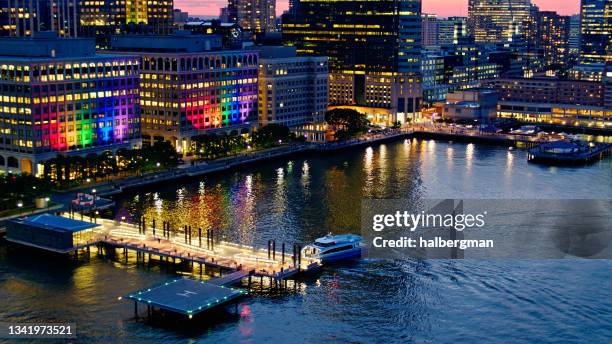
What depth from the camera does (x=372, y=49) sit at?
509 ft

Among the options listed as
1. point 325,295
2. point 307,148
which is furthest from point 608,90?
point 325,295

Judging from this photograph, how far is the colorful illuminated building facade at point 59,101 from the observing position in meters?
91.6

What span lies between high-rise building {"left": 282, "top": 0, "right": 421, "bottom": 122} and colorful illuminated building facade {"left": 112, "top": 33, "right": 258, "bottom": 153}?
38.7m

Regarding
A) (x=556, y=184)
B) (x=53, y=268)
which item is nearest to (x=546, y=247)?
(x=556, y=184)

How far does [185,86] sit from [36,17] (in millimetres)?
92883

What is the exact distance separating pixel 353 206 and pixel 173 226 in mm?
18627

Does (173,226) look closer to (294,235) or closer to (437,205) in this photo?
(294,235)

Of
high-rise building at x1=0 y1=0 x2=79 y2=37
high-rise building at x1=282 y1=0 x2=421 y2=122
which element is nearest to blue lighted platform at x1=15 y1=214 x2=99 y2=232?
high-rise building at x1=282 y1=0 x2=421 y2=122

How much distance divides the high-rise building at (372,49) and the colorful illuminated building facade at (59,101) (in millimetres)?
61294

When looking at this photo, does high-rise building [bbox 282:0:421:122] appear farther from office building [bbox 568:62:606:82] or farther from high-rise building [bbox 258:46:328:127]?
office building [bbox 568:62:606:82]

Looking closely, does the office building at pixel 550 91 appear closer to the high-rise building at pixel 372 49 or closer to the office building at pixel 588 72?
the office building at pixel 588 72

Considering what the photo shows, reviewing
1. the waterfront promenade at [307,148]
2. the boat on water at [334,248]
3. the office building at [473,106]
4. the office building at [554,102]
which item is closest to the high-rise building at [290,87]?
the waterfront promenade at [307,148]

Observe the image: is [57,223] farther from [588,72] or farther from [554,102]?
[588,72]

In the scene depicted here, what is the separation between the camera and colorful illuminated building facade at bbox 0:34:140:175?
9162cm
